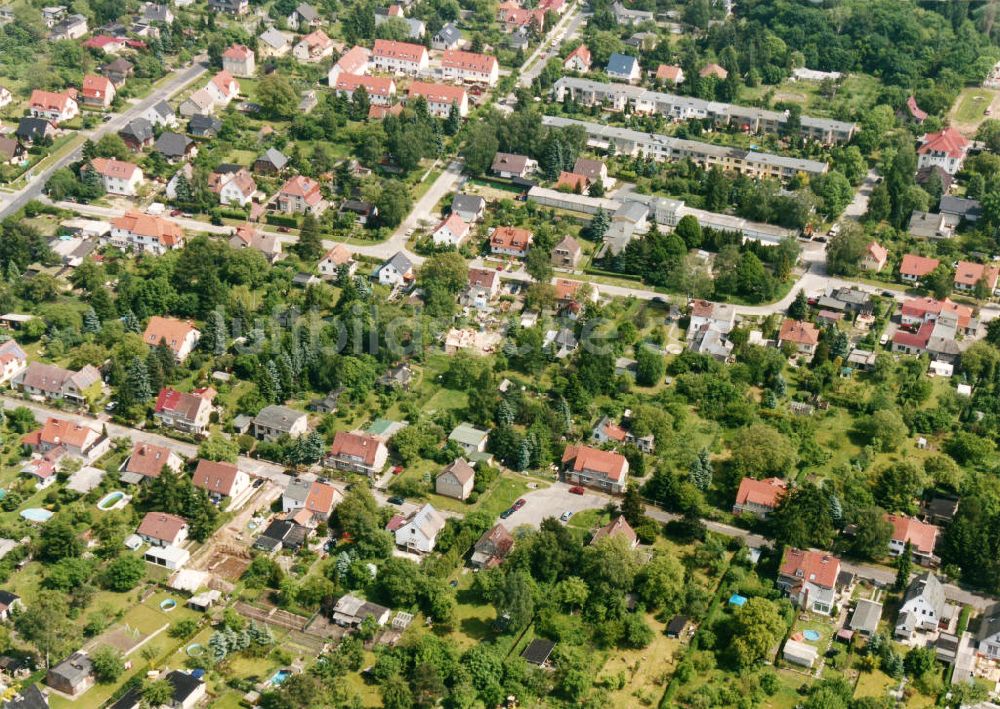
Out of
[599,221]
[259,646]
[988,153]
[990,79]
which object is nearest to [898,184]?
[988,153]

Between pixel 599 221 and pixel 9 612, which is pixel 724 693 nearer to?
pixel 9 612

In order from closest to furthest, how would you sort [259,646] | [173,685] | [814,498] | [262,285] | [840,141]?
[173,685] → [259,646] → [814,498] → [262,285] → [840,141]

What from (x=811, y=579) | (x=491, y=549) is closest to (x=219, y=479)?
(x=491, y=549)

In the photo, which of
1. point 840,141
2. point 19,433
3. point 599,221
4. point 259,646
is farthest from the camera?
point 840,141

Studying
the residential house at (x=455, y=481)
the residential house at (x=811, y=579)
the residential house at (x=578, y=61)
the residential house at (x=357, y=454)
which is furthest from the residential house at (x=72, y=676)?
the residential house at (x=578, y=61)

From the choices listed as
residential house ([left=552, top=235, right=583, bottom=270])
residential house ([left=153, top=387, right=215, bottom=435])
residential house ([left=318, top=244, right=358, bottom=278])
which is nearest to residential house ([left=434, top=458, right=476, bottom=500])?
residential house ([left=153, top=387, right=215, bottom=435])
